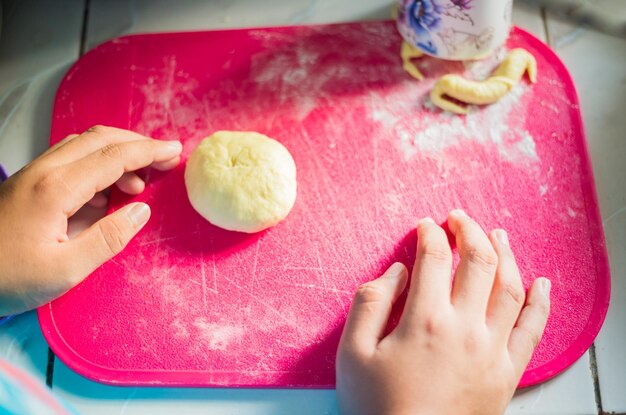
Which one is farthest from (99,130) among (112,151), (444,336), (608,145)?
(608,145)

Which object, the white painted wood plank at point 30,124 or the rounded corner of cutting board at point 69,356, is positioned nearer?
the rounded corner of cutting board at point 69,356

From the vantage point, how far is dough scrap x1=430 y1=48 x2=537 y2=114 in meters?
1.07

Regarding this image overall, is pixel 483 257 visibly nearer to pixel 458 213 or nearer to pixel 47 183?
pixel 458 213

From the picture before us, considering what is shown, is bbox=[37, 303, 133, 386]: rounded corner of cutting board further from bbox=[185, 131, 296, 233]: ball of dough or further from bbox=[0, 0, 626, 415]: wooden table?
bbox=[185, 131, 296, 233]: ball of dough

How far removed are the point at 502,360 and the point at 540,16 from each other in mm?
686

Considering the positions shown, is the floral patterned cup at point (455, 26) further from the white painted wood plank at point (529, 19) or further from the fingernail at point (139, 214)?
the fingernail at point (139, 214)

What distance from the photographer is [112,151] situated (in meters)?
1.00

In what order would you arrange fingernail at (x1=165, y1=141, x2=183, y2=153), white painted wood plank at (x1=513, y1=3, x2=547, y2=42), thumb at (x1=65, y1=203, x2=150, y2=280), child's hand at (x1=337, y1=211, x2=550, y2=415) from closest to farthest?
child's hand at (x1=337, y1=211, x2=550, y2=415), thumb at (x1=65, y1=203, x2=150, y2=280), fingernail at (x1=165, y1=141, x2=183, y2=153), white painted wood plank at (x1=513, y1=3, x2=547, y2=42)

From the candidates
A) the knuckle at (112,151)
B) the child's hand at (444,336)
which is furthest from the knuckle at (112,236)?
the child's hand at (444,336)

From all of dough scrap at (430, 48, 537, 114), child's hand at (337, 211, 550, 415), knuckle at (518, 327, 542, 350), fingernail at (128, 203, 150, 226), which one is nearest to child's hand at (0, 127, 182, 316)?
fingernail at (128, 203, 150, 226)

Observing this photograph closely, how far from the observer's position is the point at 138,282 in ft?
3.32

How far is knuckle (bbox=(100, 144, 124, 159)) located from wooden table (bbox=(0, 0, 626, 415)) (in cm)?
23

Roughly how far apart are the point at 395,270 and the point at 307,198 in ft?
0.65

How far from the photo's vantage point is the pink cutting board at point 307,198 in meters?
0.96
